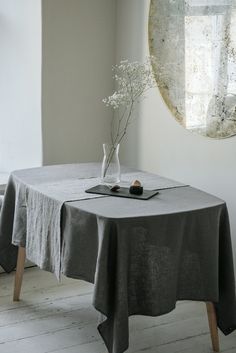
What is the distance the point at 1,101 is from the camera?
3621mm

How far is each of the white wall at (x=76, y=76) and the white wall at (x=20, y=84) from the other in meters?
0.07

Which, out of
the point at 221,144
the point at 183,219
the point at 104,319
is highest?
the point at 221,144

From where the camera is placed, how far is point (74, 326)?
2602mm

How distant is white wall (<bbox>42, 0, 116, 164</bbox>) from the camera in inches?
130

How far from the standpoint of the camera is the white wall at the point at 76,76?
330cm

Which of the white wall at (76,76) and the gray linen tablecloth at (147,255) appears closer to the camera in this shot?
the gray linen tablecloth at (147,255)

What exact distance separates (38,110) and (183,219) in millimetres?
1615

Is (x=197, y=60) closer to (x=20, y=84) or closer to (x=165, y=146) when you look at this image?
(x=165, y=146)

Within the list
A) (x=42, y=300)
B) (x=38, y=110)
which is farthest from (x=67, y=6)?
(x=42, y=300)

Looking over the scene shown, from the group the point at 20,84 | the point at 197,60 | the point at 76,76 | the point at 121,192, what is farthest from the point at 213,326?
the point at 20,84

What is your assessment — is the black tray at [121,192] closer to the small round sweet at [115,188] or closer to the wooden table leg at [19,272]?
the small round sweet at [115,188]

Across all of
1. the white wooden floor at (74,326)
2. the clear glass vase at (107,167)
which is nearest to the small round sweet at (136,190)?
the clear glass vase at (107,167)

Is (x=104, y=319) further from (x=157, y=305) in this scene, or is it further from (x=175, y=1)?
(x=175, y=1)

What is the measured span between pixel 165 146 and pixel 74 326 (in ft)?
3.88
